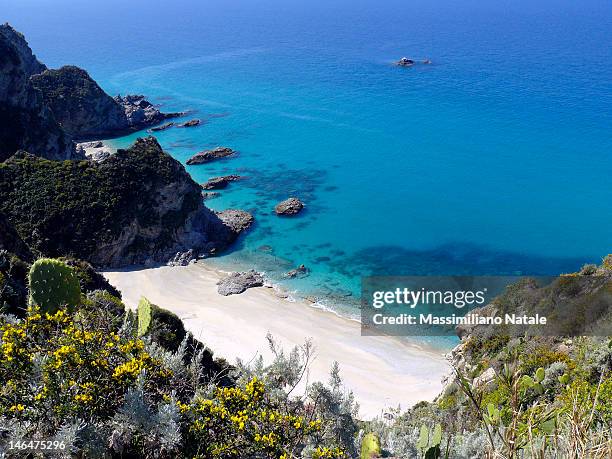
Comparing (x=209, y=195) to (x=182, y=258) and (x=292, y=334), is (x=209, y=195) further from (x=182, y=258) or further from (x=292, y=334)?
(x=292, y=334)

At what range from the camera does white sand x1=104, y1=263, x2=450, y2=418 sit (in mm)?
22672

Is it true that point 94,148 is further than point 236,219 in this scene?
Yes

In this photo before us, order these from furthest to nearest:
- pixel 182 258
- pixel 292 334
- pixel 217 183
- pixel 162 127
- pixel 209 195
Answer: pixel 162 127 < pixel 217 183 < pixel 209 195 < pixel 182 258 < pixel 292 334

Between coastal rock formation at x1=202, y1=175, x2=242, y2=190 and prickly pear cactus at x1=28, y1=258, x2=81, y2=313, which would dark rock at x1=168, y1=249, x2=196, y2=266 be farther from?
prickly pear cactus at x1=28, y1=258, x2=81, y2=313

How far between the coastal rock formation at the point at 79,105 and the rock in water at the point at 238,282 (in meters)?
39.1

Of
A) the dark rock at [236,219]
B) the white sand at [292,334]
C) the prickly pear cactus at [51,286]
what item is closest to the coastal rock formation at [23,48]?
Result: the dark rock at [236,219]

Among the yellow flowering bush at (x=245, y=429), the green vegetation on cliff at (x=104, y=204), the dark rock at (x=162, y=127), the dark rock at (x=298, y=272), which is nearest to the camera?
the yellow flowering bush at (x=245, y=429)

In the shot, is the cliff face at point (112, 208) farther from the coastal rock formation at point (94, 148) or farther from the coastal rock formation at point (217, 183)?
the coastal rock formation at point (94, 148)

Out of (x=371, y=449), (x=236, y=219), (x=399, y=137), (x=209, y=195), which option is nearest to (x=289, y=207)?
(x=236, y=219)

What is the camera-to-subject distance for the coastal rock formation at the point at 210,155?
174 feet

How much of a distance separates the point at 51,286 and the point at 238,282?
2176 centimetres

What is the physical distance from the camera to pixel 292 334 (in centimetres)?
2658

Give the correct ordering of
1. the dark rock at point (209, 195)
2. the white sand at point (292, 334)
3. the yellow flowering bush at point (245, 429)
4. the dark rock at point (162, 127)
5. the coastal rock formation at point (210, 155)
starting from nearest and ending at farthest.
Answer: the yellow flowering bush at point (245, 429)
the white sand at point (292, 334)
the dark rock at point (209, 195)
the coastal rock formation at point (210, 155)
the dark rock at point (162, 127)

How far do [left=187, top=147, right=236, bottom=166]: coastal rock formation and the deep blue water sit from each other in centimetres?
155
